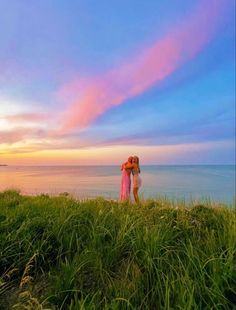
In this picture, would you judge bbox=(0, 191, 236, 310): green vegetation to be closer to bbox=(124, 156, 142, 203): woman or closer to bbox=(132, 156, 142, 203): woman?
bbox=(132, 156, 142, 203): woman

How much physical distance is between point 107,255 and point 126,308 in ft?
3.07

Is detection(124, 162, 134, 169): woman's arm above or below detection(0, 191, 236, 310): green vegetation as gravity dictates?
above

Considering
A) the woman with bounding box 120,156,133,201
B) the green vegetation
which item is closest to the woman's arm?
the woman with bounding box 120,156,133,201

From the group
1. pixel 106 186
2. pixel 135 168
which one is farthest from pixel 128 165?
pixel 106 186

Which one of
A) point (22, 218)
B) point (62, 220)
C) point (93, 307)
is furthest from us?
point (22, 218)

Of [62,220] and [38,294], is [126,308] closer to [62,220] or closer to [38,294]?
[38,294]

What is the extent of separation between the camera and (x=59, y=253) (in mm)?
3742

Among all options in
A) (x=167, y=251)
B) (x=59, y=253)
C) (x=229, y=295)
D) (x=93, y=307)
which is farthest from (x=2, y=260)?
(x=229, y=295)

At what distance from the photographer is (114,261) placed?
3520 mm

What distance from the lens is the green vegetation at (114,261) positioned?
2.72 m

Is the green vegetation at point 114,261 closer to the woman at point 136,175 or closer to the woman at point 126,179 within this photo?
the woman at point 136,175

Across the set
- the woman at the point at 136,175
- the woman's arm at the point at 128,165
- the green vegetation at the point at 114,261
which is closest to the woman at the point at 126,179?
the woman's arm at the point at 128,165

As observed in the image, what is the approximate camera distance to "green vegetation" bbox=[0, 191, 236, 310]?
8.93ft

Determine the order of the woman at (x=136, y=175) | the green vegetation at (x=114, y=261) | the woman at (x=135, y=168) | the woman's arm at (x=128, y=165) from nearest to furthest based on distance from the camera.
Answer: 1. the green vegetation at (x=114, y=261)
2. the woman at (x=136, y=175)
3. the woman at (x=135, y=168)
4. the woman's arm at (x=128, y=165)
